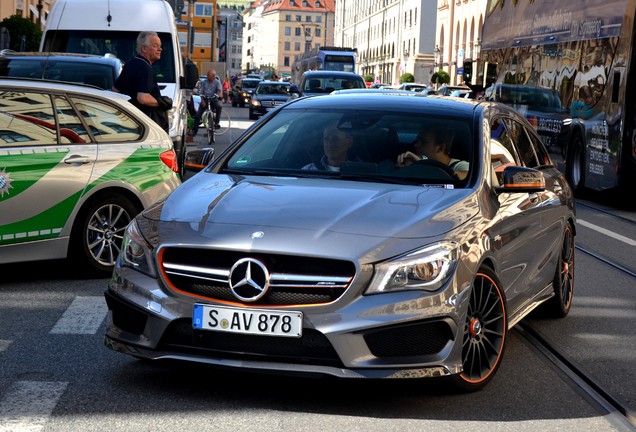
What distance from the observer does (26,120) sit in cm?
907

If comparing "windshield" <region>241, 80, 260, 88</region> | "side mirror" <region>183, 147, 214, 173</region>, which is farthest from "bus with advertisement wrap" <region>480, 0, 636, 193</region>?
"windshield" <region>241, 80, 260, 88</region>

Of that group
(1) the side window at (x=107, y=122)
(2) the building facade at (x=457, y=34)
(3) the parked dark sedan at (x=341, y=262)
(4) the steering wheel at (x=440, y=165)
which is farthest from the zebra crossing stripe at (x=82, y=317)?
(2) the building facade at (x=457, y=34)

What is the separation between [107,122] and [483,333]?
4568mm

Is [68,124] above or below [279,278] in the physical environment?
above

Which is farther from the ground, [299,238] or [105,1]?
[105,1]

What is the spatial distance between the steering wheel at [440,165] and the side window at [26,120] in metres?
3.44

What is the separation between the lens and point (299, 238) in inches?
214

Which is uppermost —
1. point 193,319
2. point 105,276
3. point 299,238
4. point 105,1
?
point 105,1

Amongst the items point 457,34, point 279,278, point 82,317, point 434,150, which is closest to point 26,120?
point 82,317

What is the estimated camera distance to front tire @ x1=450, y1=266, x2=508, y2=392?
5719 millimetres

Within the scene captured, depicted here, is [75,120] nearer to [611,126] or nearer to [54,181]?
[54,181]

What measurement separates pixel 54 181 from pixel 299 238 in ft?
12.9

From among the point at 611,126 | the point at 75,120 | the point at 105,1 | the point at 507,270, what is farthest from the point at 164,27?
the point at 507,270

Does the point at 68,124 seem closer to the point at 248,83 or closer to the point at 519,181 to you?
the point at 519,181
